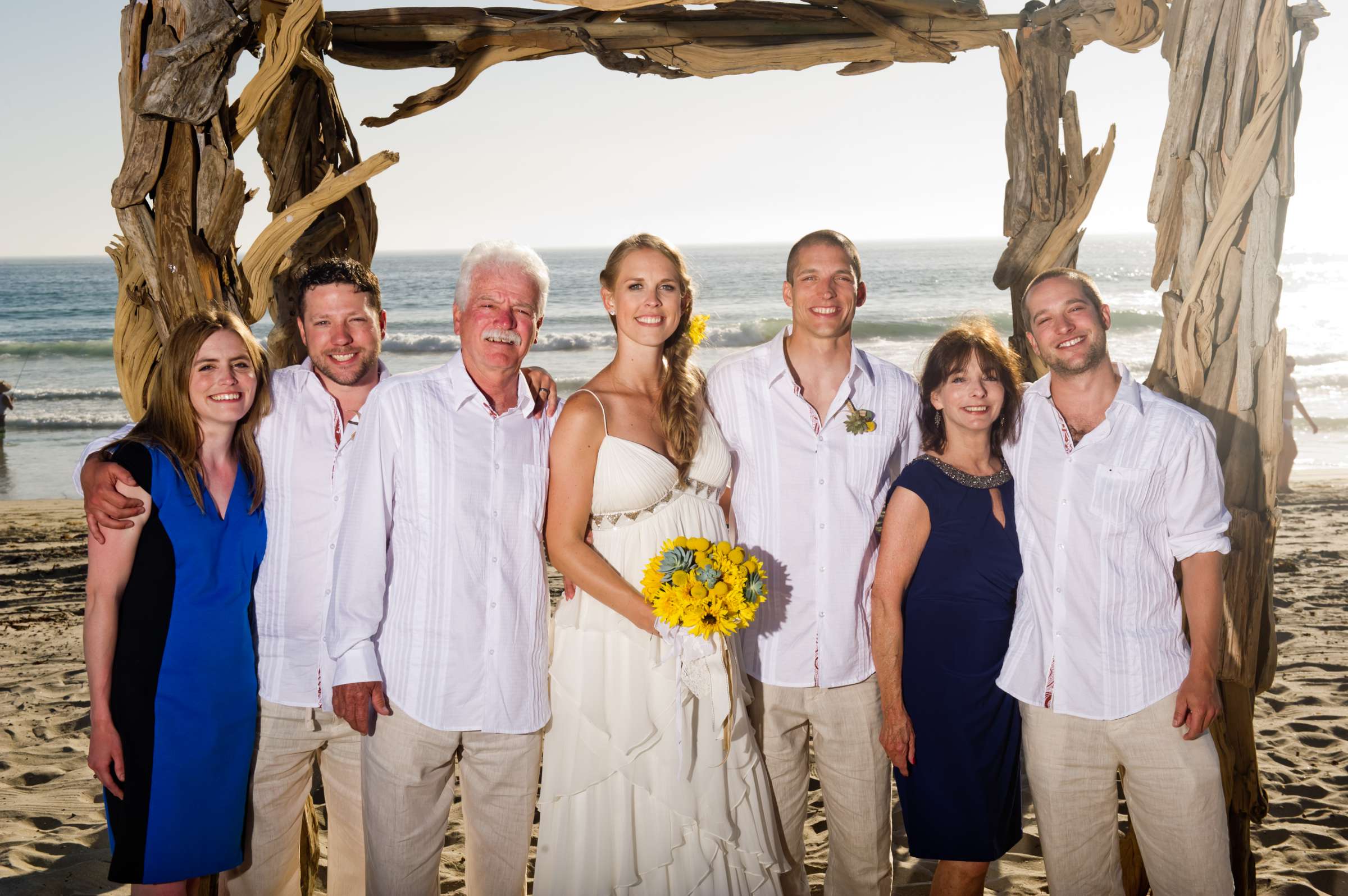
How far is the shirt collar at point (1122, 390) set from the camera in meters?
2.76

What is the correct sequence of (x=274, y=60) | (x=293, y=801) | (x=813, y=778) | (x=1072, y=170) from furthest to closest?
(x=813, y=778), (x=1072, y=170), (x=274, y=60), (x=293, y=801)

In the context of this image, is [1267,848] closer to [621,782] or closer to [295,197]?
[621,782]

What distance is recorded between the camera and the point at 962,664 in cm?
290

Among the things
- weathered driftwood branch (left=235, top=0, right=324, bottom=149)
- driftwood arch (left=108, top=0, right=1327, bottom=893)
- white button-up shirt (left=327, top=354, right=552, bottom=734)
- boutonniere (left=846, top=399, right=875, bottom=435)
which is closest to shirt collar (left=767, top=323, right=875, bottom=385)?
boutonniere (left=846, top=399, right=875, bottom=435)

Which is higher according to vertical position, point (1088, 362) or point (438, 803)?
point (1088, 362)

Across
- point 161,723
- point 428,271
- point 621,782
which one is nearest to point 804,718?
point 621,782

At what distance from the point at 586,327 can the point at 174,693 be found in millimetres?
22804

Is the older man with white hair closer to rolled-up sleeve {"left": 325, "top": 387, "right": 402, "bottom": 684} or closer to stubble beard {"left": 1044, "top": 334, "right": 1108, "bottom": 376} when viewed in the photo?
rolled-up sleeve {"left": 325, "top": 387, "right": 402, "bottom": 684}

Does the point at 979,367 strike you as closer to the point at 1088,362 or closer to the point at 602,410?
the point at 1088,362

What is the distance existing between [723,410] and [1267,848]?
3004 millimetres

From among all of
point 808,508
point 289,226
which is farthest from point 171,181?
point 808,508

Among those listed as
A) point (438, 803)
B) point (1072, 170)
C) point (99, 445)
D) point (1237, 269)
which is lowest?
point (438, 803)

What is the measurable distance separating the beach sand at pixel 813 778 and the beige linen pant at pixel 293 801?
0.89m

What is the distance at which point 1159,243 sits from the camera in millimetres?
3307
